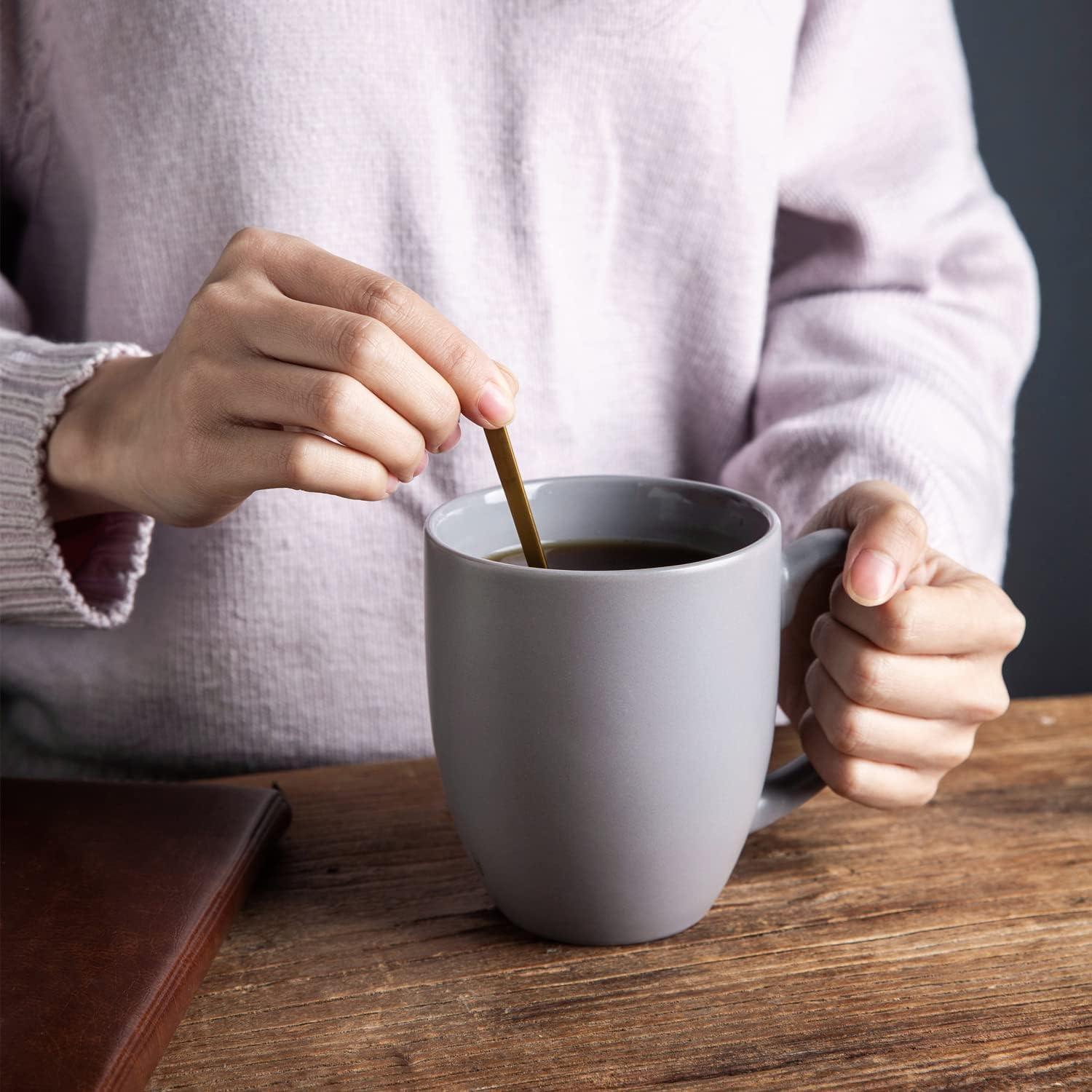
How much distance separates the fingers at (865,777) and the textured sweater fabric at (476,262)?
19cm

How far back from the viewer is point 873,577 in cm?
46

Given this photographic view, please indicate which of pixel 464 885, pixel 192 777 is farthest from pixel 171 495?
pixel 192 777

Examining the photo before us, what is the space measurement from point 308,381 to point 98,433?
6.7 inches

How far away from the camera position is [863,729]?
504 mm

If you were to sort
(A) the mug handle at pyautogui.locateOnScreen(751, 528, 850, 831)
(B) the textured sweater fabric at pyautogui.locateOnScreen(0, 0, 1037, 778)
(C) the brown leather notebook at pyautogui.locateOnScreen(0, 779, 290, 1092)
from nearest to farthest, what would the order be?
(C) the brown leather notebook at pyautogui.locateOnScreen(0, 779, 290, 1092) < (A) the mug handle at pyautogui.locateOnScreen(751, 528, 850, 831) < (B) the textured sweater fabric at pyautogui.locateOnScreen(0, 0, 1037, 778)

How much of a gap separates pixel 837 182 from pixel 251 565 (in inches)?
20.2

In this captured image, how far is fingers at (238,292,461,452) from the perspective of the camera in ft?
1.34

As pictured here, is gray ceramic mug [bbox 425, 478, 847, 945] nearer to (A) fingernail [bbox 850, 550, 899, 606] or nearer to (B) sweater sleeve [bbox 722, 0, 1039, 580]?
(A) fingernail [bbox 850, 550, 899, 606]

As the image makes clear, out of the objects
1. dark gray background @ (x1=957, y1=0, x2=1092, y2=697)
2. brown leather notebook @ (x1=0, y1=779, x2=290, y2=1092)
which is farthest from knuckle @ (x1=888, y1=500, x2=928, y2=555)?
dark gray background @ (x1=957, y1=0, x2=1092, y2=697)

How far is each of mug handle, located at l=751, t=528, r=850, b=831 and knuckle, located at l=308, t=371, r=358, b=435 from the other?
19 cm

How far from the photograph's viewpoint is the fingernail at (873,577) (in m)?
0.46

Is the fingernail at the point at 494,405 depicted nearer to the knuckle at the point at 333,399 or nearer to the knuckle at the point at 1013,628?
the knuckle at the point at 333,399

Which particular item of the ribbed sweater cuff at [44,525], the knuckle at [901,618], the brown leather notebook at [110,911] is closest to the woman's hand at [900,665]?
the knuckle at [901,618]

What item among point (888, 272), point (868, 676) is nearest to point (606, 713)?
point (868, 676)
